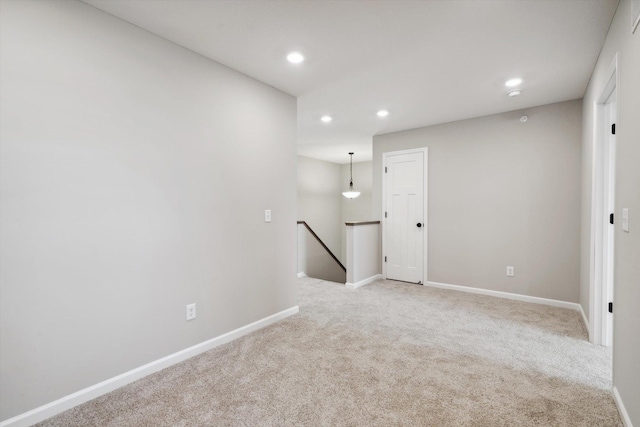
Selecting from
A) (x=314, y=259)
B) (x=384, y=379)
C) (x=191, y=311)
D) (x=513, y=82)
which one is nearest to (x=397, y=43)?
(x=513, y=82)

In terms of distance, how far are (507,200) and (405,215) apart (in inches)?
55.0

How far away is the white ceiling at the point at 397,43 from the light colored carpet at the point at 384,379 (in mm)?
2386

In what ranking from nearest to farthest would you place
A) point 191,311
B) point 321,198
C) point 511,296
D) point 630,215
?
point 630,215, point 191,311, point 511,296, point 321,198

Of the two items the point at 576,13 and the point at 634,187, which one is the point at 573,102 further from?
the point at 634,187

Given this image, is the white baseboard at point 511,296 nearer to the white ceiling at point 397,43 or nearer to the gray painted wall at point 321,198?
the white ceiling at point 397,43

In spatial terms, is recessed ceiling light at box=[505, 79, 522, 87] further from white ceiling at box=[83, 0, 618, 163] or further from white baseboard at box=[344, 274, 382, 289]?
white baseboard at box=[344, 274, 382, 289]

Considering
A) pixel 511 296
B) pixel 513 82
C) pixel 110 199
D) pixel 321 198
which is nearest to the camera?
pixel 110 199

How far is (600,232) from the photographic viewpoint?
2.59 metres

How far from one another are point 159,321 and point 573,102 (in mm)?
4734

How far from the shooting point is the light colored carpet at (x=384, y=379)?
5.67 ft

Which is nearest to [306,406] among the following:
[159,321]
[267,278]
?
[159,321]

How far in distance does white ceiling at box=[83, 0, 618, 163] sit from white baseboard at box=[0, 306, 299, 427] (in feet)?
7.66

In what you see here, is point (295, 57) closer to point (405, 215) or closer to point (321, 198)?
point (405, 215)

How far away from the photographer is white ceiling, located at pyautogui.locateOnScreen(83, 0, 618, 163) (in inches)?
76.6
